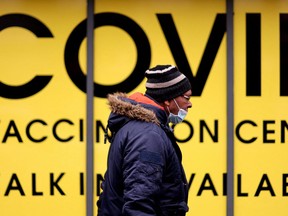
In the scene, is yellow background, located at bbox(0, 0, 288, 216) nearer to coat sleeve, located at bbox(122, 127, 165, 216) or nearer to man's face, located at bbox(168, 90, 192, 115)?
man's face, located at bbox(168, 90, 192, 115)

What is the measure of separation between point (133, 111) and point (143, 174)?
1.22 feet

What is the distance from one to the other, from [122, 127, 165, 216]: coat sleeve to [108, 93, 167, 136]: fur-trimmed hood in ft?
0.45

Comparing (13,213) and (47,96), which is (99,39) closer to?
(47,96)

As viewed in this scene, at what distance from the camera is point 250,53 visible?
589cm

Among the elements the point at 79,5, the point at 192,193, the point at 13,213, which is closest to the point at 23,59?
the point at 79,5

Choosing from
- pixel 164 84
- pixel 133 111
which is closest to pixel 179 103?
pixel 164 84

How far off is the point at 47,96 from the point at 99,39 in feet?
2.23

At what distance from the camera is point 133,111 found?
3.25 meters

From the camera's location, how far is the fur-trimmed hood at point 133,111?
3225 millimetres

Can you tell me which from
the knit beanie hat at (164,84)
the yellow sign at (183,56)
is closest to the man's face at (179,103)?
the knit beanie hat at (164,84)

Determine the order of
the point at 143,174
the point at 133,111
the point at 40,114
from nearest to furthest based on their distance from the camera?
the point at 143,174 < the point at 133,111 < the point at 40,114

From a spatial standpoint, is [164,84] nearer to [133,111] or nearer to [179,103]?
[179,103]

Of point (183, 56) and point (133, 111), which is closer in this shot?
point (133, 111)

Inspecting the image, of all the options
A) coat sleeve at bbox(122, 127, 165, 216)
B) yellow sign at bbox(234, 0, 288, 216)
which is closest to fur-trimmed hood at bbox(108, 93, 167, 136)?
coat sleeve at bbox(122, 127, 165, 216)
